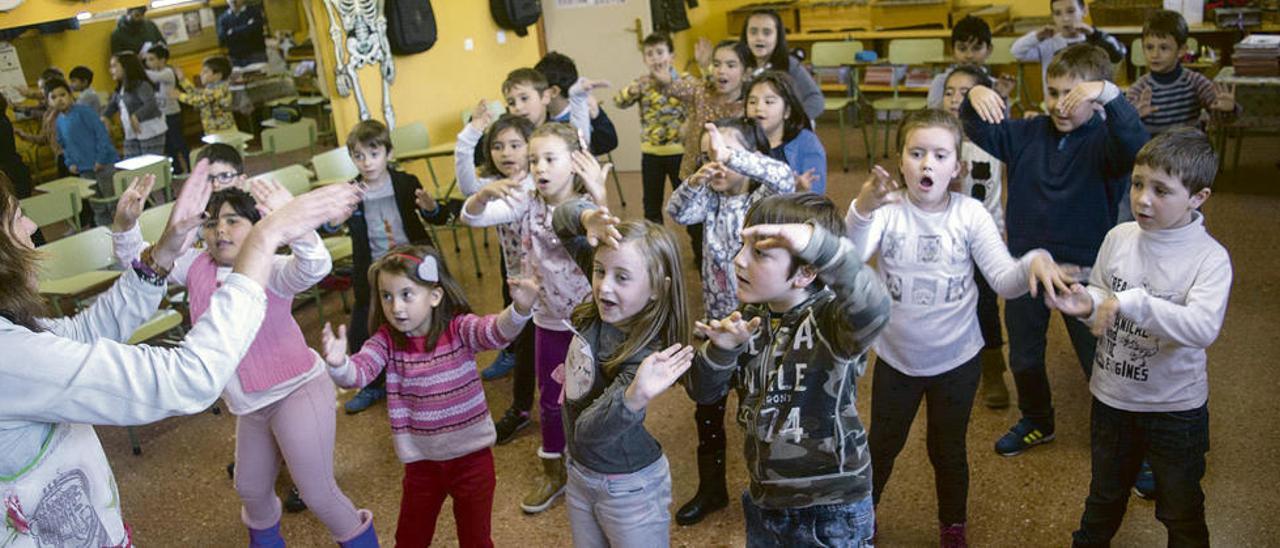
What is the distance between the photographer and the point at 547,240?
3.32m

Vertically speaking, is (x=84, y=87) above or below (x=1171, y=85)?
above

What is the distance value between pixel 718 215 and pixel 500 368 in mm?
1743

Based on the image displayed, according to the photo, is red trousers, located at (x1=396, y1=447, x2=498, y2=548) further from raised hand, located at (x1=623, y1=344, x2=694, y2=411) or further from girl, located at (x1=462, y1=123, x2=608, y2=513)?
raised hand, located at (x1=623, y1=344, x2=694, y2=411)

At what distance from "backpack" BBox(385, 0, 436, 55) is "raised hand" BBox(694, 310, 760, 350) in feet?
17.2

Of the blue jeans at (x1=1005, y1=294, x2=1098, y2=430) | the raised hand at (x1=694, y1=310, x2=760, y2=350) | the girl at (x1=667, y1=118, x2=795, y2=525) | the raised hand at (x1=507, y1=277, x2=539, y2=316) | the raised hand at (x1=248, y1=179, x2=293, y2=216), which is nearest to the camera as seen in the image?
the raised hand at (x1=694, y1=310, x2=760, y2=350)

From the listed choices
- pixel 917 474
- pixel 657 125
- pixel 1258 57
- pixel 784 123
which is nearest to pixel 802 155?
pixel 784 123

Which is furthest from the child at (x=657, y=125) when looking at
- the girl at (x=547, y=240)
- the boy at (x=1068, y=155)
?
the boy at (x=1068, y=155)

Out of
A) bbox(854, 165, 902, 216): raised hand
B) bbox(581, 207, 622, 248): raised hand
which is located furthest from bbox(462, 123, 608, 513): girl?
bbox(854, 165, 902, 216): raised hand

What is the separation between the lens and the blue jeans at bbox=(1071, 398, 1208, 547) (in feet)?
8.32

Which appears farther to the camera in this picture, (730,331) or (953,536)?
(953,536)

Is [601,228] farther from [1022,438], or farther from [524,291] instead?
[1022,438]

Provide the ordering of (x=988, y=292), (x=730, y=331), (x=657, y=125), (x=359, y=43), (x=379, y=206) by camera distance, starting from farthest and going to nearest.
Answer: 1. (x=359, y=43)
2. (x=657, y=125)
3. (x=379, y=206)
4. (x=988, y=292)
5. (x=730, y=331)

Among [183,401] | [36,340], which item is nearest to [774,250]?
[183,401]

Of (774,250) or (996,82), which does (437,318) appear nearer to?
(774,250)
